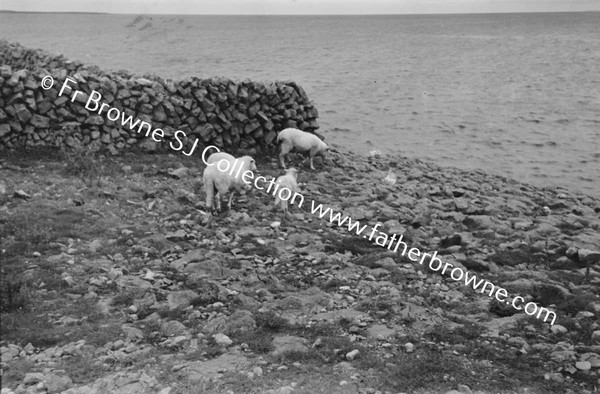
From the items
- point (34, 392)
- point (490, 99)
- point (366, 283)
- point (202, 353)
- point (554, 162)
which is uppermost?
point (490, 99)

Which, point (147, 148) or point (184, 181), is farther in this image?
point (147, 148)

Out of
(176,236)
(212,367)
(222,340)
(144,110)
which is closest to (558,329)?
(222,340)

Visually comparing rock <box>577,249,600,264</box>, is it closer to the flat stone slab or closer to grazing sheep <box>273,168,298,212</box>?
grazing sheep <box>273,168,298,212</box>

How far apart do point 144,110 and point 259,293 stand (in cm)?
877

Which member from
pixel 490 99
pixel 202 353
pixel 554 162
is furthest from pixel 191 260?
pixel 490 99

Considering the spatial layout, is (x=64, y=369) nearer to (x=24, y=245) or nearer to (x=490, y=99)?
(x=24, y=245)

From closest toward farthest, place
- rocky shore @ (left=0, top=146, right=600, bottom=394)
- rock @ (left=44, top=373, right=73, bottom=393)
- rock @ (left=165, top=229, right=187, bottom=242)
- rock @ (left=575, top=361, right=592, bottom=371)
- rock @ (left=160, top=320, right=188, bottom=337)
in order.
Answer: rock @ (left=44, top=373, right=73, bottom=393) < rocky shore @ (left=0, top=146, right=600, bottom=394) < rock @ (left=575, top=361, right=592, bottom=371) < rock @ (left=160, top=320, right=188, bottom=337) < rock @ (left=165, top=229, right=187, bottom=242)

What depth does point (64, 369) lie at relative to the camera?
6527mm

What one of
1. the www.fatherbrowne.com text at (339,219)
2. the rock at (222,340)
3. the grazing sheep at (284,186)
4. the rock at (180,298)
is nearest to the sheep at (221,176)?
the www.fatherbrowne.com text at (339,219)

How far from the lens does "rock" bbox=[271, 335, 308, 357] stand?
7289 mm

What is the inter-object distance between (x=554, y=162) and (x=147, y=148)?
59.9 ft

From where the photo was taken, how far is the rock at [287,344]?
7289 millimetres
